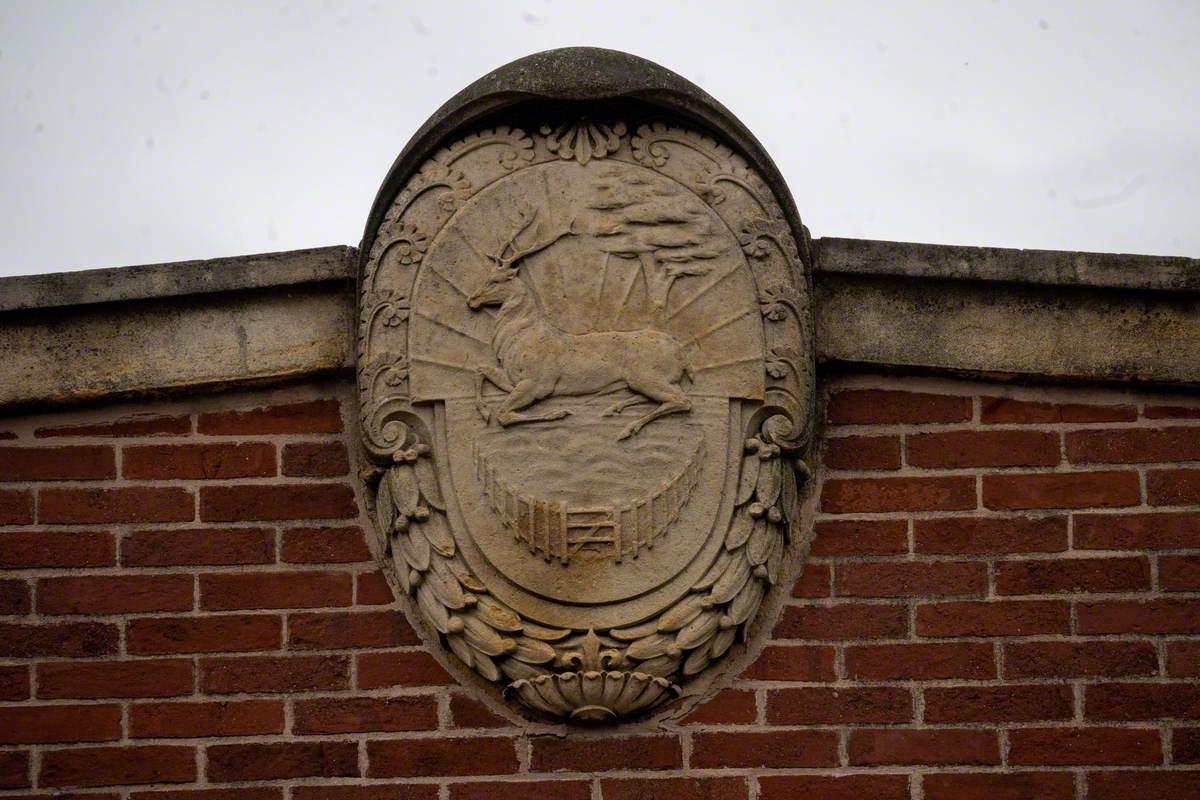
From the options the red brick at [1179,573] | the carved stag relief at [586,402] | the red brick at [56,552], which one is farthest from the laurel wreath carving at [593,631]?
the red brick at [1179,573]

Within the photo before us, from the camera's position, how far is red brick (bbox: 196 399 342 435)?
4.68 metres

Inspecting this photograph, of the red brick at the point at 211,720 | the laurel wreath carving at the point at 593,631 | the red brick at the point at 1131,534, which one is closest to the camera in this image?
the laurel wreath carving at the point at 593,631

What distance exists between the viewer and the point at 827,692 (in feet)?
14.7

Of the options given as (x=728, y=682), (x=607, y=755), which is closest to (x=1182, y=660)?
(x=728, y=682)

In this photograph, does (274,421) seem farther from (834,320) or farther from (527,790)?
(834,320)

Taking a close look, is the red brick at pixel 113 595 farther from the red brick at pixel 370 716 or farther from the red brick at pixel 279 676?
the red brick at pixel 370 716

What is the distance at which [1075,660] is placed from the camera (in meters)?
4.52

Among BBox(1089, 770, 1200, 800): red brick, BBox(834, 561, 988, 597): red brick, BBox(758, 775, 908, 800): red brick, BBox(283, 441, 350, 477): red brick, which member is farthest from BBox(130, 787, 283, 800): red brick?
BBox(1089, 770, 1200, 800): red brick

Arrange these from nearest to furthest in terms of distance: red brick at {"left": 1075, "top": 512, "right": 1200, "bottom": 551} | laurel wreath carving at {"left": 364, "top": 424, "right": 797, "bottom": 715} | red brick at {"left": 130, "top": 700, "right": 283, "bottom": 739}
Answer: laurel wreath carving at {"left": 364, "top": 424, "right": 797, "bottom": 715}, red brick at {"left": 130, "top": 700, "right": 283, "bottom": 739}, red brick at {"left": 1075, "top": 512, "right": 1200, "bottom": 551}

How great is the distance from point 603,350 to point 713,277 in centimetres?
32

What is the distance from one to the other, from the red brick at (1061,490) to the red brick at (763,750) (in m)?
0.71

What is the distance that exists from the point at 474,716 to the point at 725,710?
0.58m

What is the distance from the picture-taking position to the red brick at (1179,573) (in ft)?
15.0

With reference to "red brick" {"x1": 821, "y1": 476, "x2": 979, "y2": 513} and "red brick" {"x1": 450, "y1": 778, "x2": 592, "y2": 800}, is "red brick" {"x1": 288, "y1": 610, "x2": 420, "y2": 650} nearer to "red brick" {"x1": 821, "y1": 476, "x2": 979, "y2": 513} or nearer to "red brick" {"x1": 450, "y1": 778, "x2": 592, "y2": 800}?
"red brick" {"x1": 450, "y1": 778, "x2": 592, "y2": 800}
